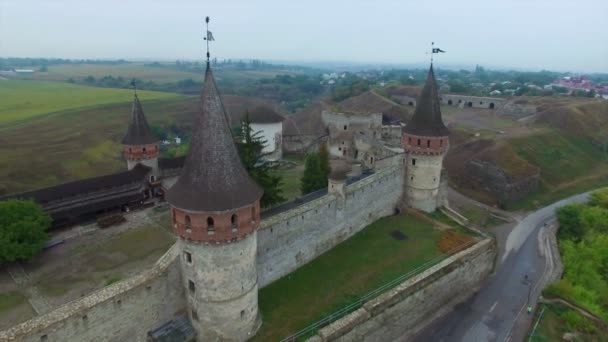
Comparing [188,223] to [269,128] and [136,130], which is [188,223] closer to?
[136,130]

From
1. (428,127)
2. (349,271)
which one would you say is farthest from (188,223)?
(428,127)

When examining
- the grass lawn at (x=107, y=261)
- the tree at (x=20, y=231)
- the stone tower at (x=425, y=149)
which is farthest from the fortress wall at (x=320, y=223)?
the tree at (x=20, y=231)

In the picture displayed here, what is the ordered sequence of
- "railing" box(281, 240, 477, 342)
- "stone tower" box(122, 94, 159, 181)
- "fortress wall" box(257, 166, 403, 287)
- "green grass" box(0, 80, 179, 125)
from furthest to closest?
"green grass" box(0, 80, 179, 125) < "stone tower" box(122, 94, 159, 181) < "fortress wall" box(257, 166, 403, 287) < "railing" box(281, 240, 477, 342)

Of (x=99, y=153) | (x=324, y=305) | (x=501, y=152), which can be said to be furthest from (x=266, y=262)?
(x=99, y=153)

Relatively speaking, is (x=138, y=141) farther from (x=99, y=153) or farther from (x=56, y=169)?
(x=99, y=153)

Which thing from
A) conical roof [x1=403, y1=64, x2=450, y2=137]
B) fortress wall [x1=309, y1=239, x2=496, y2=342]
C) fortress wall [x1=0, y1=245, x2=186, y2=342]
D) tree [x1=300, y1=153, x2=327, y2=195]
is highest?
conical roof [x1=403, y1=64, x2=450, y2=137]

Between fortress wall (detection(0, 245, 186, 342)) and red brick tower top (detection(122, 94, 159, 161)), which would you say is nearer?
fortress wall (detection(0, 245, 186, 342))

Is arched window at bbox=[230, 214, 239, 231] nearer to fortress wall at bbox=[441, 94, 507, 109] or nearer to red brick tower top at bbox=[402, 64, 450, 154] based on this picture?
red brick tower top at bbox=[402, 64, 450, 154]

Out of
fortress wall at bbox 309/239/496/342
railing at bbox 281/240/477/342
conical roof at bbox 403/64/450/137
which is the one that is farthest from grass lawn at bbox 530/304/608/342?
conical roof at bbox 403/64/450/137
